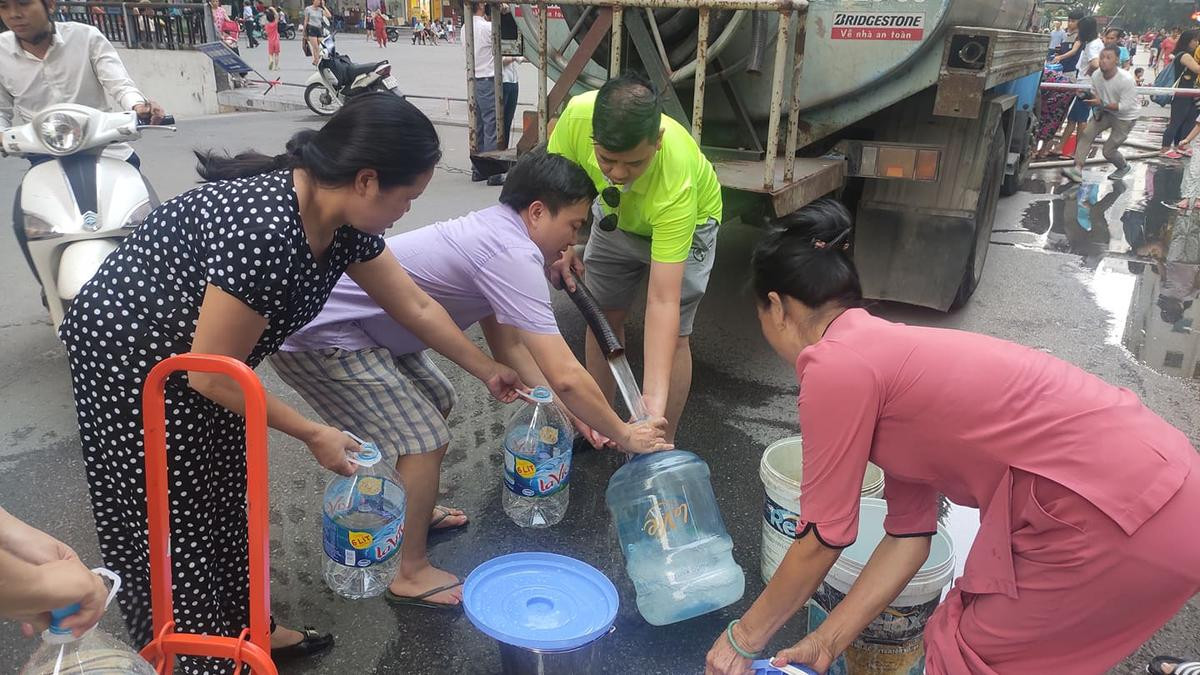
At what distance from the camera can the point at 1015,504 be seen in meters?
1.45

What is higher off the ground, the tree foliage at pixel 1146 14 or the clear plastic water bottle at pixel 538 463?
the tree foliage at pixel 1146 14

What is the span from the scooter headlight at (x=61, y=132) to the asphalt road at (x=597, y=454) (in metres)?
1.12

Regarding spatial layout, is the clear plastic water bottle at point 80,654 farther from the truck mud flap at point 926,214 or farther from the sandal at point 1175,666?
the truck mud flap at point 926,214

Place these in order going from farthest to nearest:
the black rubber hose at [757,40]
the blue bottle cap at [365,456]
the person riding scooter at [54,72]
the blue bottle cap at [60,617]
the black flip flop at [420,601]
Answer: the black rubber hose at [757,40] < the person riding scooter at [54,72] < the black flip flop at [420,601] < the blue bottle cap at [365,456] < the blue bottle cap at [60,617]

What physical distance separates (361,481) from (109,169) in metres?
2.23

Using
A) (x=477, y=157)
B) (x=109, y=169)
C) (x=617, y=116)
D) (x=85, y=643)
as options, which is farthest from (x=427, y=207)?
(x=85, y=643)

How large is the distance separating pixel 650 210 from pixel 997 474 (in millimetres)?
1588

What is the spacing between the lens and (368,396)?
7.44 ft

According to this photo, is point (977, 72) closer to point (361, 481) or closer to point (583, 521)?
point (583, 521)

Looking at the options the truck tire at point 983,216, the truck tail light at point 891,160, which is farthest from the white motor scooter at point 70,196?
the truck tire at point 983,216

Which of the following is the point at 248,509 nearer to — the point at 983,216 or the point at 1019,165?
the point at 983,216

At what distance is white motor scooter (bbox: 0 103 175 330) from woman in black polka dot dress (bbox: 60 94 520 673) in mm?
1883

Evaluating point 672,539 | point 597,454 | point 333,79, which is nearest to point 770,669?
point 672,539

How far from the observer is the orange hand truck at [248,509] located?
1.30 meters
